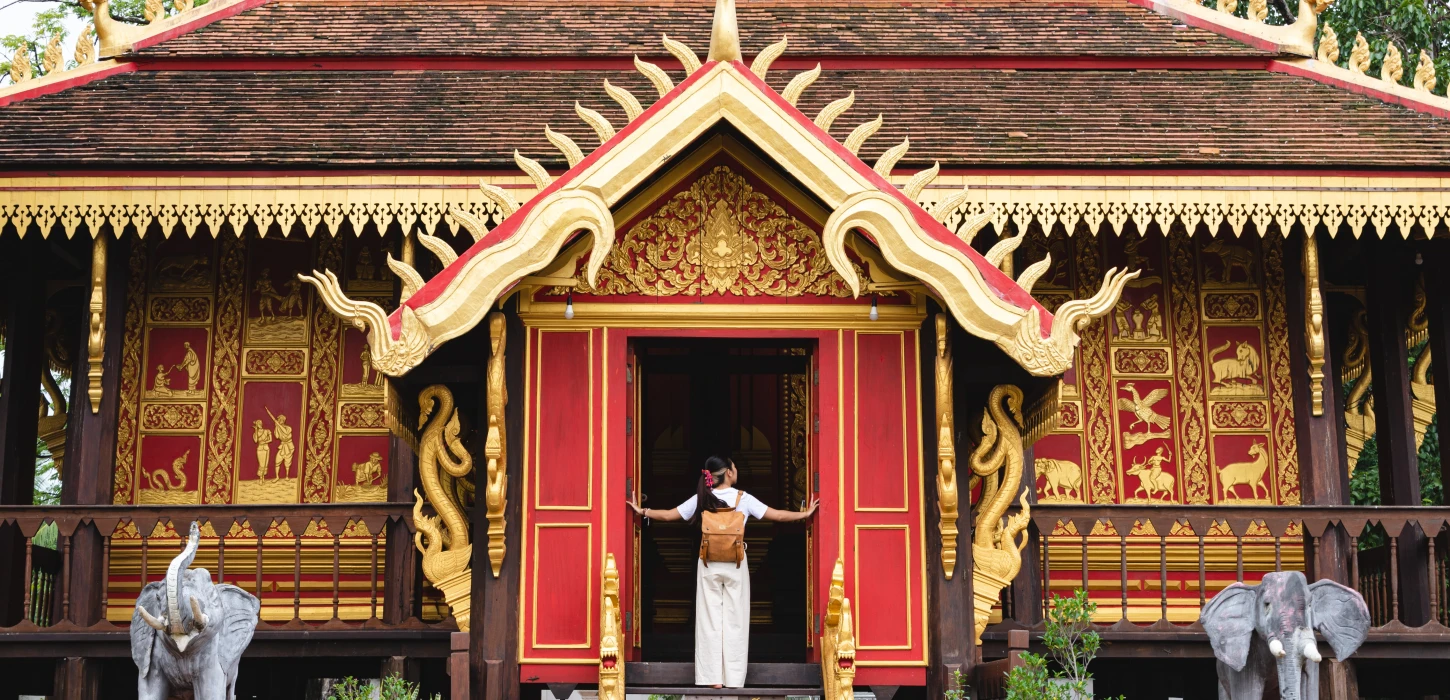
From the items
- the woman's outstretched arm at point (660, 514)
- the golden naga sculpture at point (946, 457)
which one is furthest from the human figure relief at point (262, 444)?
the golden naga sculpture at point (946, 457)

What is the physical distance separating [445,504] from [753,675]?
226cm

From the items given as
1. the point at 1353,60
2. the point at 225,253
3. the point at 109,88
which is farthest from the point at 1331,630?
the point at 109,88

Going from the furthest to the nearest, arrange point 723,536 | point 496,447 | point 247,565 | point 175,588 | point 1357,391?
point 1357,391 → point 247,565 → point 496,447 → point 723,536 → point 175,588

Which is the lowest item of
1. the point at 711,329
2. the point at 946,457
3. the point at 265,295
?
→ the point at 946,457

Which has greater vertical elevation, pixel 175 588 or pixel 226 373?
pixel 226 373

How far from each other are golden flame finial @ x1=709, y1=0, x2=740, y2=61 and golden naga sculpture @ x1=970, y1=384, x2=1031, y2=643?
2.74 metres

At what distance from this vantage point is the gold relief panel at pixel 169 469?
46.8 ft

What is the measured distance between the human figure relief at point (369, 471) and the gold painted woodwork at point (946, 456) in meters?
5.16

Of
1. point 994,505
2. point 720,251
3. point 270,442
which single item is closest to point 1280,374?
point 994,505

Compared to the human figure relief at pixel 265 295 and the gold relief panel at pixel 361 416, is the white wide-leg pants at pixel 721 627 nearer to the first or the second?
the gold relief panel at pixel 361 416

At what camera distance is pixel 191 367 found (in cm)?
1446

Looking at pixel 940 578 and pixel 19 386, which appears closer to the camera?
pixel 940 578

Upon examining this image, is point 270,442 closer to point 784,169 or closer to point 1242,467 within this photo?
point 784,169

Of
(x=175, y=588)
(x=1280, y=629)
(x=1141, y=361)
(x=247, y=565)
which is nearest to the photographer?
(x=1280, y=629)
